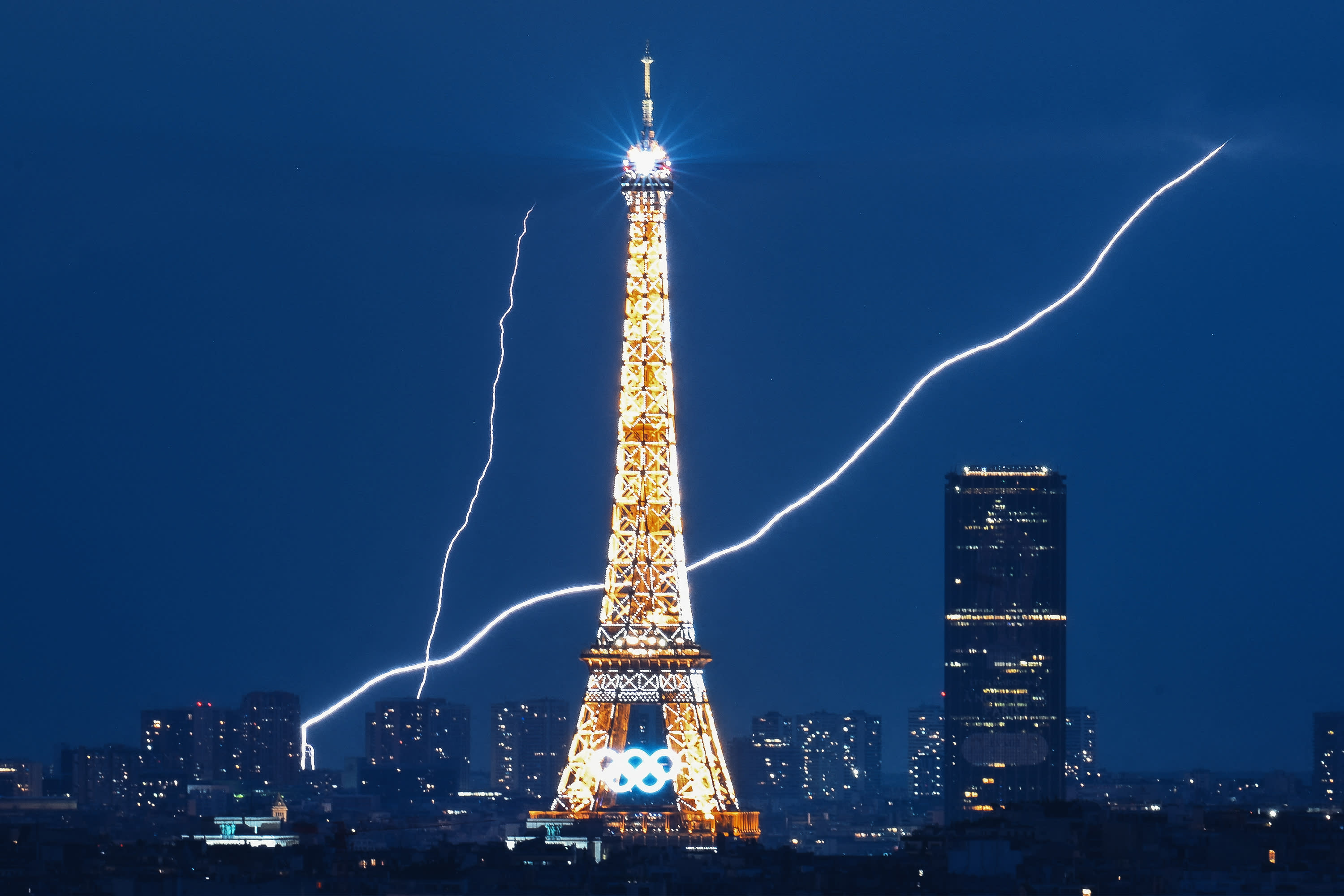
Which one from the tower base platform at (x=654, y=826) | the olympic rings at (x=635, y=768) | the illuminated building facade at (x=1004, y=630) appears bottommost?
the tower base platform at (x=654, y=826)

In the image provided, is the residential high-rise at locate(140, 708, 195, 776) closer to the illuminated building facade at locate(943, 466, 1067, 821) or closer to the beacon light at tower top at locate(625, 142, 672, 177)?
the illuminated building facade at locate(943, 466, 1067, 821)

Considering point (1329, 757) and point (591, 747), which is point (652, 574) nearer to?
point (591, 747)

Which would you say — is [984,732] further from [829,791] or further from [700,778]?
[700,778]

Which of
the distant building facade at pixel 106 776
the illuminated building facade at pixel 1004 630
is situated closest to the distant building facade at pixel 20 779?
the distant building facade at pixel 106 776

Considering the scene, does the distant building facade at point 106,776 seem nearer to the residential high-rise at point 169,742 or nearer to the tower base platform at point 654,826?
the residential high-rise at point 169,742

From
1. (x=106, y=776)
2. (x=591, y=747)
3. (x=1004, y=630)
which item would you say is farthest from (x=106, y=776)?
(x=591, y=747)

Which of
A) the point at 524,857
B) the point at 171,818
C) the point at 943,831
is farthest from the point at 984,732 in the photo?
the point at 524,857
